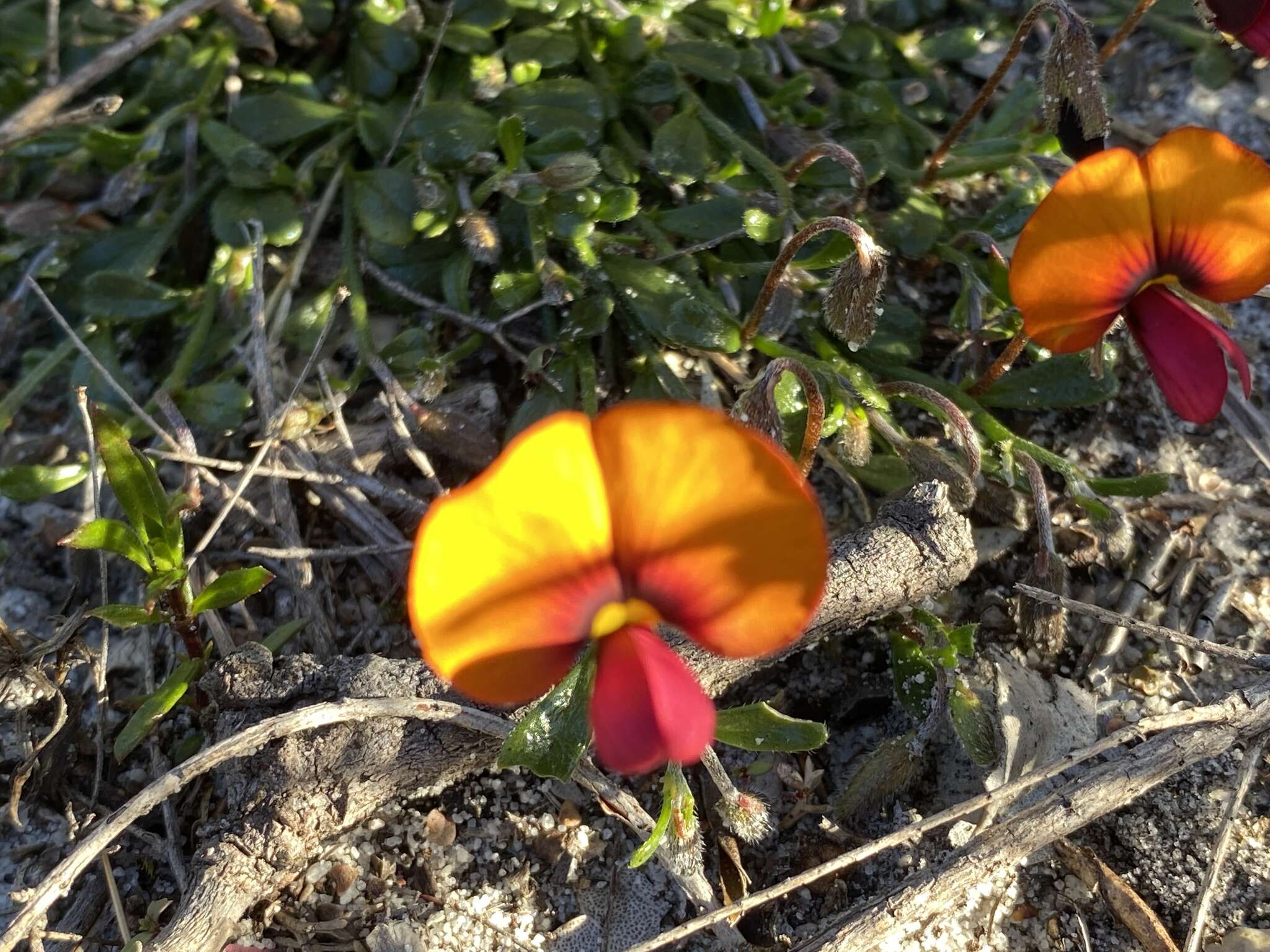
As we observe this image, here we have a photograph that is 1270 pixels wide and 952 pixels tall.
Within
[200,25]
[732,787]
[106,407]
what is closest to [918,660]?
[732,787]

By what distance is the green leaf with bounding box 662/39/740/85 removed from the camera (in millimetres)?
3020

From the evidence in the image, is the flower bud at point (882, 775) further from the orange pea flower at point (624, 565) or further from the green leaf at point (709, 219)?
the green leaf at point (709, 219)

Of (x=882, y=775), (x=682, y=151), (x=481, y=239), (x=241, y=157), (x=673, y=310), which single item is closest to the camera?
(x=882, y=775)

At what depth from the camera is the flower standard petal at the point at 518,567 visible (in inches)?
58.1

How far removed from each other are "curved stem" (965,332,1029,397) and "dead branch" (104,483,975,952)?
1.37 feet

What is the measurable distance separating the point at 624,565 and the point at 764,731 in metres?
0.62

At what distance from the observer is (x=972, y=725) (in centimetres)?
220

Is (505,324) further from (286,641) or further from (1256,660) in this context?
(1256,660)

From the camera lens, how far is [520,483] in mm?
1499

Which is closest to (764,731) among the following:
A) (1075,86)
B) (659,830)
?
(659,830)

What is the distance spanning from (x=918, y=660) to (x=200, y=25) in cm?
293

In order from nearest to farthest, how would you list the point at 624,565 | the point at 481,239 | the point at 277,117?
the point at 624,565
the point at 481,239
the point at 277,117

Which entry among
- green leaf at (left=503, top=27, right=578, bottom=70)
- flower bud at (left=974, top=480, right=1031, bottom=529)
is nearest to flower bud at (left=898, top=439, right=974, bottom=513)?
flower bud at (left=974, top=480, right=1031, bottom=529)

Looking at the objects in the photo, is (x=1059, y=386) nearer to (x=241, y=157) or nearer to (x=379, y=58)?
(x=379, y=58)
